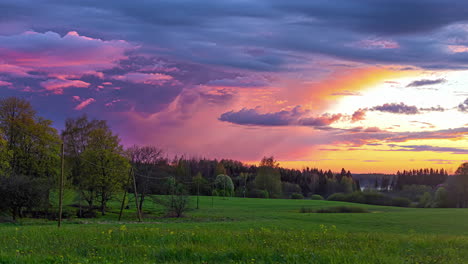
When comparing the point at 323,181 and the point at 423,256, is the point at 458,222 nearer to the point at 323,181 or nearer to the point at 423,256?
the point at 423,256

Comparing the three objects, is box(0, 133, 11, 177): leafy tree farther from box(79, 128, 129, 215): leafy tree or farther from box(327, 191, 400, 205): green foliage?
box(327, 191, 400, 205): green foliage

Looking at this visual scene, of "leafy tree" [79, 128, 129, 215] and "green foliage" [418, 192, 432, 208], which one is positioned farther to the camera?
"green foliage" [418, 192, 432, 208]

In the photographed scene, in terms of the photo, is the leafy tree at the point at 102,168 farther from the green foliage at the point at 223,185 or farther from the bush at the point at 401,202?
the bush at the point at 401,202

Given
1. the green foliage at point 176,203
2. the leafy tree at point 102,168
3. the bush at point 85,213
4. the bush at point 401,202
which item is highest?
the leafy tree at point 102,168

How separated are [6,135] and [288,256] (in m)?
61.8

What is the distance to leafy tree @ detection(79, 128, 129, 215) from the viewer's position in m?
66.1

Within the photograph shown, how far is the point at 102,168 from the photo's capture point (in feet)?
219

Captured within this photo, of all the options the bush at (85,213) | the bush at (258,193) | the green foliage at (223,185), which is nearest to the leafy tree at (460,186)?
the bush at (258,193)

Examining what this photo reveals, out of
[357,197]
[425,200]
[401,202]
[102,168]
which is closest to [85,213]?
[102,168]

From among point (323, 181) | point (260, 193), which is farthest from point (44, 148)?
point (323, 181)

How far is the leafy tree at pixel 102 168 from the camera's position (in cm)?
6606

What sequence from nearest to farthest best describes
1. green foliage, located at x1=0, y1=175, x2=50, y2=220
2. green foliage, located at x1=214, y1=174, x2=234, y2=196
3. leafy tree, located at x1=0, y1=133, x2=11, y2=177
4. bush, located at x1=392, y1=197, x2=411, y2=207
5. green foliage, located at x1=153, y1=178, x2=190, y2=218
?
green foliage, located at x1=0, y1=175, x2=50, y2=220
leafy tree, located at x1=0, y1=133, x2=11, y2=177
green foliage, located at x1=153, y1=178, x2=190, y2=218
bush, located at x1=392, y1=197, x2=411, y2=207
green foliage, located at x1=214, y1=174, x2=234, y2=196

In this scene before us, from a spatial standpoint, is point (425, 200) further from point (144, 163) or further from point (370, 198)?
point (144, 163)

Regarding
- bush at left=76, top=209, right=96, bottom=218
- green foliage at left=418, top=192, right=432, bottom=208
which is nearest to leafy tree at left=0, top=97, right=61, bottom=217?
bush at left=76, top=209, right=96, bottom=218
